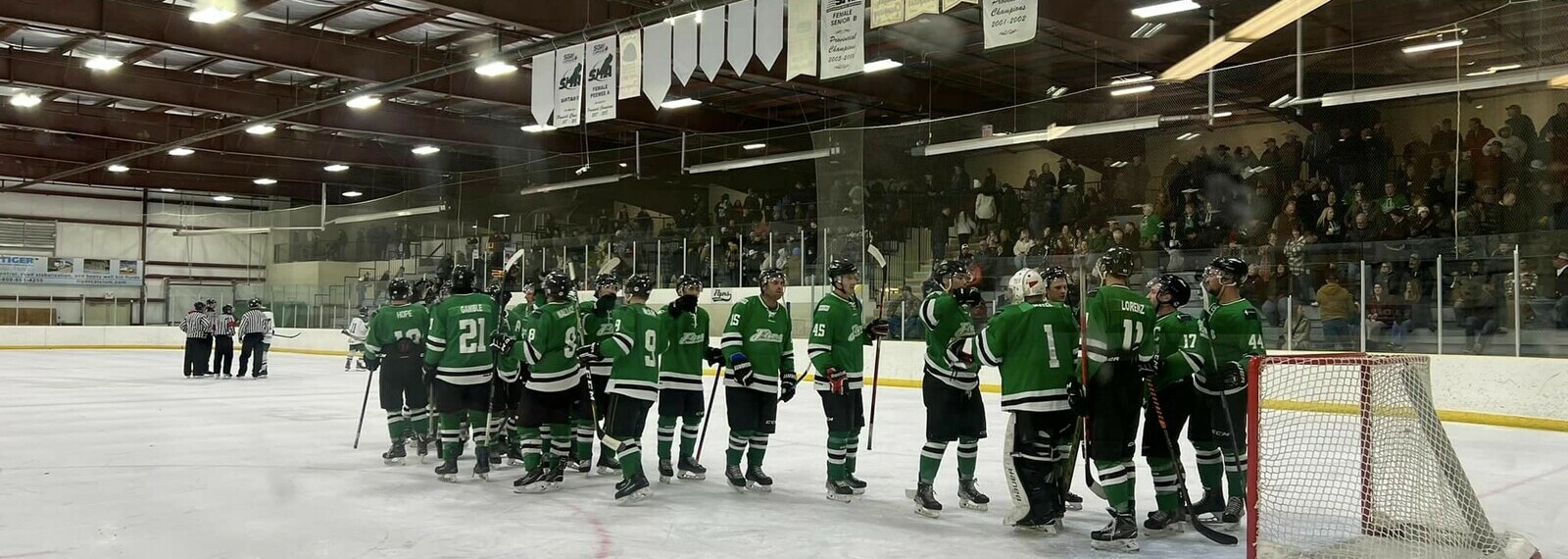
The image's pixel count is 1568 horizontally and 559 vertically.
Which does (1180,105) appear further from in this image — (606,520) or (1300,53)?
(606,520)

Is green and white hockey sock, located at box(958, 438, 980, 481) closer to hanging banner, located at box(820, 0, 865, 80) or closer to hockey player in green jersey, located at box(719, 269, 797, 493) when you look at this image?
hockey player in green jersey, located at box(719, 269, 797, 493)

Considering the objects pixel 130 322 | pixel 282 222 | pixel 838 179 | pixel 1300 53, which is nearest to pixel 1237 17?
pixel 1300 53

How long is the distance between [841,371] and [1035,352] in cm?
135

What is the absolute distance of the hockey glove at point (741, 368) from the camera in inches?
241

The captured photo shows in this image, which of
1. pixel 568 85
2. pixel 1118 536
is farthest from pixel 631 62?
pixel 1118 536

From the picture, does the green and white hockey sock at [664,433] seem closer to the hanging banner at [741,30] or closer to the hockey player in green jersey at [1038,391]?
the hockey player in green jersey at [1038,391]

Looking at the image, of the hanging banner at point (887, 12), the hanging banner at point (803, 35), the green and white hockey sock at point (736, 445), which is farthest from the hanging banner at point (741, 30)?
the green and white hockey sock at point (736, 445)

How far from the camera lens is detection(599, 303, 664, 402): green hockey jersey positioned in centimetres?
587

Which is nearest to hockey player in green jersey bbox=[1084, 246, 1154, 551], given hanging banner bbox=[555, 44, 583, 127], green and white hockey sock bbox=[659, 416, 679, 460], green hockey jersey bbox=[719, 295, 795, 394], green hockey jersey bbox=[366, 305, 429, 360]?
green hockey jersey bbox=[719, 295, 795, 394]

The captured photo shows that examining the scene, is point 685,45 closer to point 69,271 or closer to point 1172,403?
point 1172,403

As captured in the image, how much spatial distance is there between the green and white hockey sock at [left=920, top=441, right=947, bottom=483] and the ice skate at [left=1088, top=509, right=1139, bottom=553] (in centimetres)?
94

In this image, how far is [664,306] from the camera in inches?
248

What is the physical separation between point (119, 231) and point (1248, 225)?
30377 millimetres

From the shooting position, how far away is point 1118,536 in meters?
4.71
